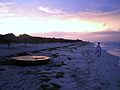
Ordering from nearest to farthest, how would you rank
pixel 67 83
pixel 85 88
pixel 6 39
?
pixel 85 88, pixel 67 83, pixel 6 39

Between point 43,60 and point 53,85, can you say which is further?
point 43,60

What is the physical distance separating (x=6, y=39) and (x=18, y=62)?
69.9ft

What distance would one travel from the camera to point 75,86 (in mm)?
10375

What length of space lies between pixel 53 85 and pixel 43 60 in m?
7.61

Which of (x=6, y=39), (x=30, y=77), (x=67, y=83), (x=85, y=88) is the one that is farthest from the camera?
(x=6, y=39)

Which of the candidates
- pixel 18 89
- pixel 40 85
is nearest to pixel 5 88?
pixel 18 89

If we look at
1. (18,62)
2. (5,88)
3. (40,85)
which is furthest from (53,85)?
(18,62)

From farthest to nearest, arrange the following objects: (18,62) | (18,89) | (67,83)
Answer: (18,62) < (67,83) < (18,89)

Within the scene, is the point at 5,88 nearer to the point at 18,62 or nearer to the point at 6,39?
the point at 18,62

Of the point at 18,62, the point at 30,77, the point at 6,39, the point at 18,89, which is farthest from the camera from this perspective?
the point at 6,39

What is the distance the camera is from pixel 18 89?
9.37 metres

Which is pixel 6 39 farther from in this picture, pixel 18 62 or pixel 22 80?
pixel 22 80

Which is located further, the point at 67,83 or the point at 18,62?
the point at 18,62

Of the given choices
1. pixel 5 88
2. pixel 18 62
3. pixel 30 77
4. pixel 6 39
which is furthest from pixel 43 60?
pixel 6 39
